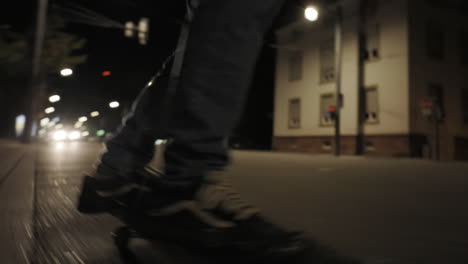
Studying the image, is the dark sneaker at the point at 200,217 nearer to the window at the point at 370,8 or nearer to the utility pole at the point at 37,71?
the utility pole at the point at 37,71

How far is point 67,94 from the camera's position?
1892cm

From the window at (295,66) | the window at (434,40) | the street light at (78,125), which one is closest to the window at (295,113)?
the window at (295,66)

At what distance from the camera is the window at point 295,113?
52.0ft

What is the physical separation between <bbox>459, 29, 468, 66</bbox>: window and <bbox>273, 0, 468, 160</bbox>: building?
0.13ft

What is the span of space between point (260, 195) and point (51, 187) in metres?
1.29

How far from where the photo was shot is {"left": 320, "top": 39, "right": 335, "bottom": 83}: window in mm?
14250

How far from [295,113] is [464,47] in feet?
24.7

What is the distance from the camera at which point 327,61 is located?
14477 mm

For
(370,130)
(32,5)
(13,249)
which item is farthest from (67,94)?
(13,249)

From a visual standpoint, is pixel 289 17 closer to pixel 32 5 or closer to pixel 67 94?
pixel 32 5

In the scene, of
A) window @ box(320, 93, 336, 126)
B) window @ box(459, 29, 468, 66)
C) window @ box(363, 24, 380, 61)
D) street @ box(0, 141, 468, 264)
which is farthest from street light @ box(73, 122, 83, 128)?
street @ box(0, 141, 468, 264)

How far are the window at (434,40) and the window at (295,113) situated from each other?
573 centimetres

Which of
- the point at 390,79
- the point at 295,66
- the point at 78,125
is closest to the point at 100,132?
the point at 78,125

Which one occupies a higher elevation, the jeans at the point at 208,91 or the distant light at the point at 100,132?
the distant light at the point at 100,132
